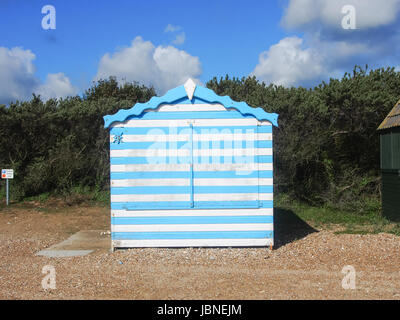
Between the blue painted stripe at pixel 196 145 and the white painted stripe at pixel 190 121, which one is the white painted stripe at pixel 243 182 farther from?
the white painted stripe at pixel 190 121

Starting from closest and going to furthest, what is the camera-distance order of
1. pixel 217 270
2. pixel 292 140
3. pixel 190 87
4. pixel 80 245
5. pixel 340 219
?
1. pixel 217 270
2. pixel 190 87
3. pixel 80 245
4. pixel 340 219
5. pixel 292 140

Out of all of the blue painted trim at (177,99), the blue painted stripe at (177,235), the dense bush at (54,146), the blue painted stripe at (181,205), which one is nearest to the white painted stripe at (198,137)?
the blue painted trim at (177,99)

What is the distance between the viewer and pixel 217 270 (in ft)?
21.7

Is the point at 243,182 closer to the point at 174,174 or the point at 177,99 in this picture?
the point at 174,174

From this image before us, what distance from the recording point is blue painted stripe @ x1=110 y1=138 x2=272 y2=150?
A: 25.8 feet

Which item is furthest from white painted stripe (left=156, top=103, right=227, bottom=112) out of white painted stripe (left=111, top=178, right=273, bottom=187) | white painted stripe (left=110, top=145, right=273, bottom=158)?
white painted stripe (left=111, top=178, right=273, bottom=187)

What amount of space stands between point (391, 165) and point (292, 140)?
3.40m

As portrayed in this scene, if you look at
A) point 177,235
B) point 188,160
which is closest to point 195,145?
point 188,160

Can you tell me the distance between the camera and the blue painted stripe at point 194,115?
7934 mm

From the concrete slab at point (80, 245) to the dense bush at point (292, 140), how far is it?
17.4 ft

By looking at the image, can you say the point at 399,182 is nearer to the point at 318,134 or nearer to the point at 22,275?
the point at 318,134

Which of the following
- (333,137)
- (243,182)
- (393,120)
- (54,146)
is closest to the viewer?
(243,182)

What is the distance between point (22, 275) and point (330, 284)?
4438 millimetres
